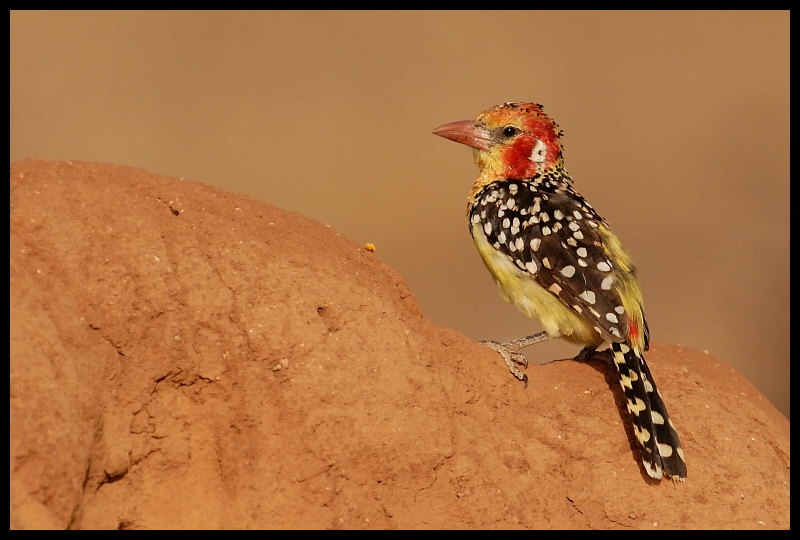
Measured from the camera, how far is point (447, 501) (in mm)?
4527

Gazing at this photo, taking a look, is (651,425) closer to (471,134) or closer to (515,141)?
(515,141)

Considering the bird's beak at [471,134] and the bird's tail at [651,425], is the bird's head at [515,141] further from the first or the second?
the bird's tail at [651,425]

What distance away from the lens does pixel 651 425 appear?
4734 millimetres

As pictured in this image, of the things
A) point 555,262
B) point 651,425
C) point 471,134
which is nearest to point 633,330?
point 555,262

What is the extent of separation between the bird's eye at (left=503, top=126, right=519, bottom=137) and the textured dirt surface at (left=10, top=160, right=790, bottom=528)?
7.00 feet

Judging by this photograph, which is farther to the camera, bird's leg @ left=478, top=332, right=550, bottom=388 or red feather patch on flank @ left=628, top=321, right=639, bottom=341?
red feather patch on flank @ left=628, top=321, right=639, bottom=341

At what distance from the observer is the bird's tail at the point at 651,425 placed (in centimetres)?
470

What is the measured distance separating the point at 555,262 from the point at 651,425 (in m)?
1.24

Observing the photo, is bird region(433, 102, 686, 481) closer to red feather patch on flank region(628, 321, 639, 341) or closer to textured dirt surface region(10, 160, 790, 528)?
red feather patch on flank region(628, 321, 639, 341)

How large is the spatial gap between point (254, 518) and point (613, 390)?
1965mm

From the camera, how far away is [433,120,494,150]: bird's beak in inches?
269

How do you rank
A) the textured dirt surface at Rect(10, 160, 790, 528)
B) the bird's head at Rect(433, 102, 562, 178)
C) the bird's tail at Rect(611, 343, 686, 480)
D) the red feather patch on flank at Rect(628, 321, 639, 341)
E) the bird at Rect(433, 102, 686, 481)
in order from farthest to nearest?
the bird's head at Rect(433, 102, 562, 178), the red feather patch on flank at Rect(628, 321, 639, 341), the bird at Rect(433, 102, 686, 481), the bird's tail at Rect(611, 343, 686, 480), the textured dirt surface at Rect(10, 160, 790, 528)

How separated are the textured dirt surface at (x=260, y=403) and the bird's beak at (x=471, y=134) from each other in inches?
82.8

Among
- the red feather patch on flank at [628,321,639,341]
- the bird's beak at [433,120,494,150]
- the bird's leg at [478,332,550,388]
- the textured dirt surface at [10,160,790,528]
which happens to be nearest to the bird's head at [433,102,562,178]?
the bird's beak at [433,120,494,150]
